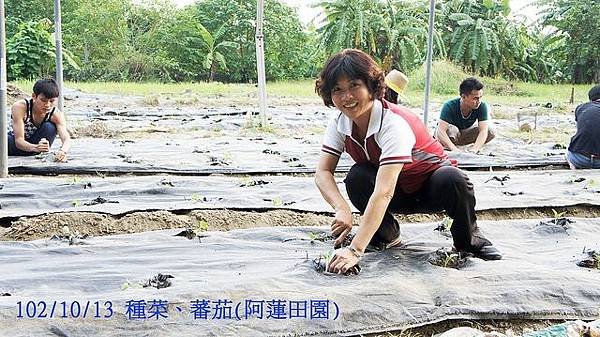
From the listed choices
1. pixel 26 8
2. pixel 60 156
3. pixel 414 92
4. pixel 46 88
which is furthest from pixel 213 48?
pixel 46 88

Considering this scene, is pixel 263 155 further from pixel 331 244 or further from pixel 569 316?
pixel 569 316

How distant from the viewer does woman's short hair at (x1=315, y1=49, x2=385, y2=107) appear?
272cm

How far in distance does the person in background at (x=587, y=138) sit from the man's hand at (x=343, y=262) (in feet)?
12.2

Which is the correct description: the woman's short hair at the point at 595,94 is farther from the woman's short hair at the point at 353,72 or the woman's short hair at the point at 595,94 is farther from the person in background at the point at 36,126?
the person in background at the point at 36,126

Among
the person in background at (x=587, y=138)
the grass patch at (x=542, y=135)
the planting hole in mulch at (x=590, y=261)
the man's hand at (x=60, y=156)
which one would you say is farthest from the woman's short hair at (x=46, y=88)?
the grass patch at (x=542, y=135)

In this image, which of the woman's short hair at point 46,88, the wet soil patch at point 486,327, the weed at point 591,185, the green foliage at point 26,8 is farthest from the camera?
the green foliage at point 26,8

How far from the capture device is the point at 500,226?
155 inches

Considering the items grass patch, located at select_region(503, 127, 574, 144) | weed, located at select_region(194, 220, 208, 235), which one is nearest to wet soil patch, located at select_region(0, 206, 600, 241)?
weed, located at select_region(194, 220, 208, 235)

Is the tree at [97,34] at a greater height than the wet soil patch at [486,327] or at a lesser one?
greater

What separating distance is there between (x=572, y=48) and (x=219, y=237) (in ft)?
77.6

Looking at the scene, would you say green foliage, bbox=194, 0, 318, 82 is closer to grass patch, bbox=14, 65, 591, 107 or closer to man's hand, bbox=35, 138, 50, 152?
grass patch, bbox=14, 65, 591, 107

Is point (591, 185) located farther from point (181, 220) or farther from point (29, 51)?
point (29, 51)

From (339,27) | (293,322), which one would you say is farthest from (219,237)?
(339,27)

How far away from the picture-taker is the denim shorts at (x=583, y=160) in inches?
231
